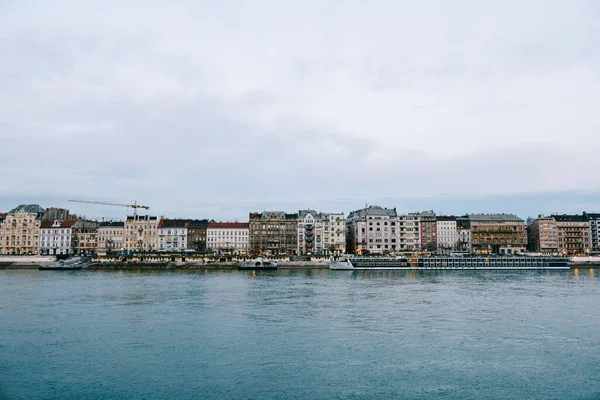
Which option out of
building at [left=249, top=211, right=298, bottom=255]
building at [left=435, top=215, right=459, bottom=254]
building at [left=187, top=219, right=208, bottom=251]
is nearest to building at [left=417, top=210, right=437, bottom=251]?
building at [left=435, top=215, right=459, bottom=254]

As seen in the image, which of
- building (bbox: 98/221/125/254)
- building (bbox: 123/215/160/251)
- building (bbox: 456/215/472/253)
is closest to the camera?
building (bbox: 123/215/160/251)

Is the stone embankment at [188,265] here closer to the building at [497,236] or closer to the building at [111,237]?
the building at [111,237]

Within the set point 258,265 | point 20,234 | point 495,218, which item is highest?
point 495,218

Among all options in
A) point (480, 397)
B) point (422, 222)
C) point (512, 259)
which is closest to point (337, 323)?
point (480, 397)

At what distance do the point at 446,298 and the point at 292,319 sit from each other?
1819cm

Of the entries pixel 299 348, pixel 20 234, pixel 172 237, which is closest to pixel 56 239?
pixel 20 234

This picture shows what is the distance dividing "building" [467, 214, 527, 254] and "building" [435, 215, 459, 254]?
4476mm

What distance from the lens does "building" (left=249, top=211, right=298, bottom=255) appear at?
12750cm

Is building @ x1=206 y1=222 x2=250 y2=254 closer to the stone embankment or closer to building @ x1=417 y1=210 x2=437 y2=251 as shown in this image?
the stone embankment

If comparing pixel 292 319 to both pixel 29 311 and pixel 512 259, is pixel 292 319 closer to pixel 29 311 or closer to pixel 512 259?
pixel 29 311

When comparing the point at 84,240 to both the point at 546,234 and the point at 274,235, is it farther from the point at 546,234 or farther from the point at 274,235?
the point at 546,234

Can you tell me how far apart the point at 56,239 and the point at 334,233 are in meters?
68.0

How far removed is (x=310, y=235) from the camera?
422ft

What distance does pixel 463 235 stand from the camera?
136 metres
